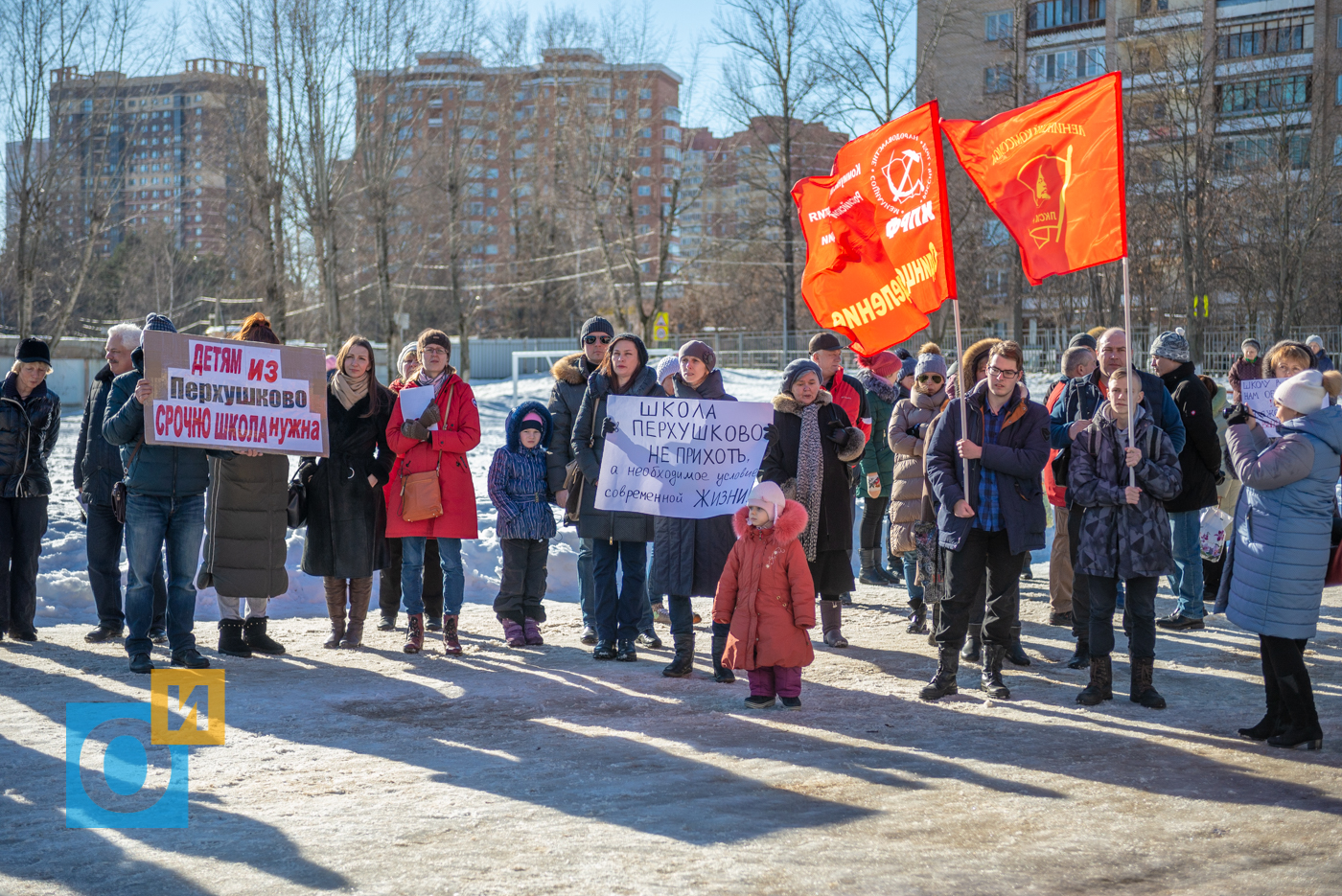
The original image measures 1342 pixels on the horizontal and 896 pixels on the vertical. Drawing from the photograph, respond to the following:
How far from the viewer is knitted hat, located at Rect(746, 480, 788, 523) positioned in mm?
6934

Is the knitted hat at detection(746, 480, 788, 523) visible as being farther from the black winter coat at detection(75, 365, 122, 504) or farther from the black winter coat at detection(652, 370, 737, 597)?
the black winter coat at detection(75, 365, 122, 504)

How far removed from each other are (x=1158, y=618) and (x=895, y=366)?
3035 millimetres

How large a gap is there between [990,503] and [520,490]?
3316mm

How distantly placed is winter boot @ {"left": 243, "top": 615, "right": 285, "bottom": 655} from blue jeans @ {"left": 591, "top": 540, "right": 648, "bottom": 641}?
7.31 ft

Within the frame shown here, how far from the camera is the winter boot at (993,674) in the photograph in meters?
7.18

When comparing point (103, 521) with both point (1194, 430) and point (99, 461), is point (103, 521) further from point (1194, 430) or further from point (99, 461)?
point (1194, 430)

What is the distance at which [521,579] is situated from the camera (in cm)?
889

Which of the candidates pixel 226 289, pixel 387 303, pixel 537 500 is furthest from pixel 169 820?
pixel 226 289

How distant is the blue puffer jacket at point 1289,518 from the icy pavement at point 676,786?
0.67m

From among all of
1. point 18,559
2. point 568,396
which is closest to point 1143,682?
point 568,396

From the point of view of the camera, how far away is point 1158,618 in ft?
31.4

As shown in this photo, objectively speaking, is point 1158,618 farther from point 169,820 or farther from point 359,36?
point 359,36

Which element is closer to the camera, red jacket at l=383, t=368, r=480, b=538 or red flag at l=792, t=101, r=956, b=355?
red flag at l=792, t=101, r=956, b=355

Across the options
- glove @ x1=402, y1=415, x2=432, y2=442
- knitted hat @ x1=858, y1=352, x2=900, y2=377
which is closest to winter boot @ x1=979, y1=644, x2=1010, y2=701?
glove @ x1=402, y1=415, x2=432, y2=442
